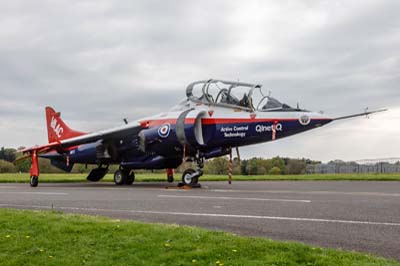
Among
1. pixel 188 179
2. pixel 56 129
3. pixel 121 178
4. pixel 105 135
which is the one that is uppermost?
pixel 56 129

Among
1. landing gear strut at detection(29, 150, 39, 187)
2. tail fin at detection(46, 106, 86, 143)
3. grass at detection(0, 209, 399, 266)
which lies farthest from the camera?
tail fin at detection(46, 106, 86, 143)

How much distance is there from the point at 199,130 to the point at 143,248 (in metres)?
11.8

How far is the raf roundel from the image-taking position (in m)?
17.8

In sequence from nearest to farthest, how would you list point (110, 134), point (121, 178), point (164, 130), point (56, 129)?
point (164, 130) < point (110, 134) < point (121, 178) < point (56, 129)

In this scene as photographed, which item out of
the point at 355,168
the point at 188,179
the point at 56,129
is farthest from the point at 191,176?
the point at 355,168

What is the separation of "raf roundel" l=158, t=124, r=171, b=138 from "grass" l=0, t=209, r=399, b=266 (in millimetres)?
10637

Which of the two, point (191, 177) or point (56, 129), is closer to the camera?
point (191, 177)

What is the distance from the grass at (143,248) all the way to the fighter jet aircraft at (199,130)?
9865 mm

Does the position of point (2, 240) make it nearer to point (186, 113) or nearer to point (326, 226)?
point (326, 226)

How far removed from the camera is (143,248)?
18.7ft

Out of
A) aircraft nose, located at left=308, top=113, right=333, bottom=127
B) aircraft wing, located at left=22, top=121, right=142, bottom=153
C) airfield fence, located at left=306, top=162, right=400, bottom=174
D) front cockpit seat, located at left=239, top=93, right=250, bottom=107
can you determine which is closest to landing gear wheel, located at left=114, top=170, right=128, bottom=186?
aircraft wing, located at left=22, top=121, right=142, bottom=153

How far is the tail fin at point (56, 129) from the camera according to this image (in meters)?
25.3

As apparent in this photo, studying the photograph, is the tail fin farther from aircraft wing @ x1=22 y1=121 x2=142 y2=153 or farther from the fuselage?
the fuselage

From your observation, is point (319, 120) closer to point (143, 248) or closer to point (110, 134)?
point (110, 134)
